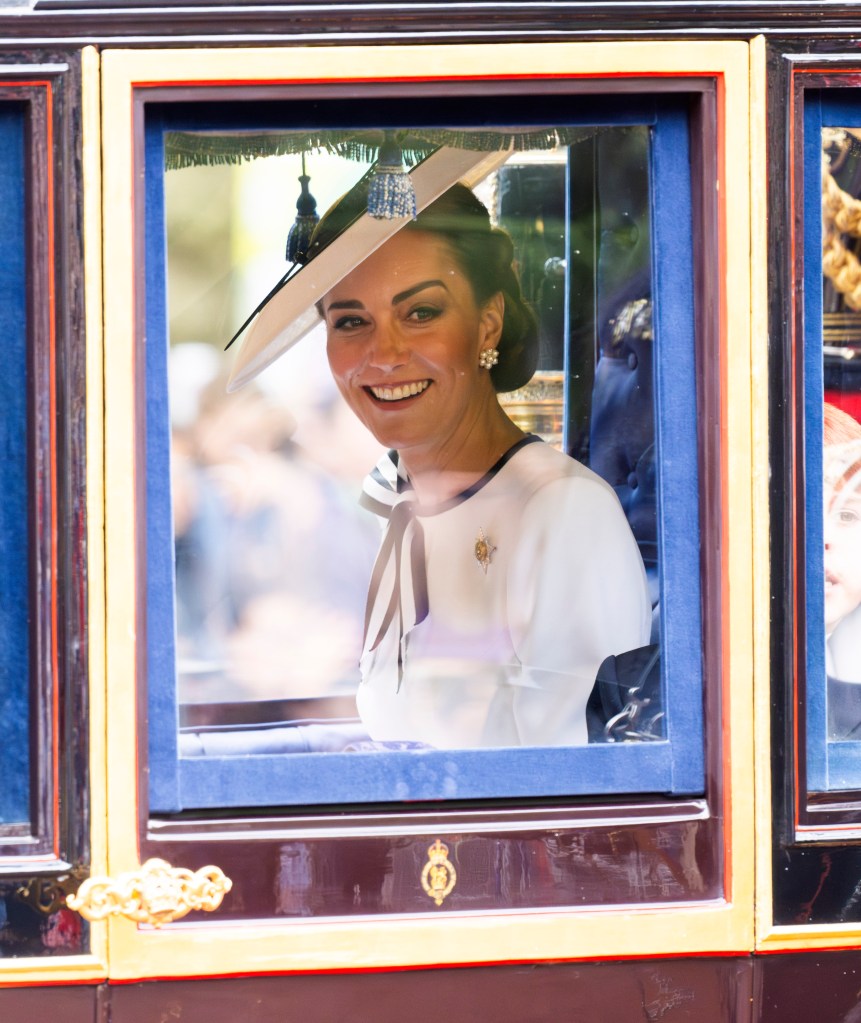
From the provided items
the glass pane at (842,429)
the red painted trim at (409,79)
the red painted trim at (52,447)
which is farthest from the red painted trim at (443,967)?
the red painted trim at (409,79)

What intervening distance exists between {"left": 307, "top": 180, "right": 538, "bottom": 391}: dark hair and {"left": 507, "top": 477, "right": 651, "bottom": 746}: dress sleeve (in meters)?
0.20

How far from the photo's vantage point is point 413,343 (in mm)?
1749

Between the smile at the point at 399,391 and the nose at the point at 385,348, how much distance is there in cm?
3

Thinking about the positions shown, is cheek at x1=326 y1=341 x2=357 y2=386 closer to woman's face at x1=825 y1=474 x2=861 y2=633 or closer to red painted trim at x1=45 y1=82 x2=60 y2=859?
red painted trim at x1=45 y1=82 x2=60 y2=859

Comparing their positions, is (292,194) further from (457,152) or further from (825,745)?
(825,745)

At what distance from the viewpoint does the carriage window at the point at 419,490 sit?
4.96 ft

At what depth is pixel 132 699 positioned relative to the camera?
56.7 inches

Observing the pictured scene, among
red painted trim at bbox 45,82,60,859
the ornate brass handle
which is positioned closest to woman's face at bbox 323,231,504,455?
red painted trim at bbox 45,82,60,859

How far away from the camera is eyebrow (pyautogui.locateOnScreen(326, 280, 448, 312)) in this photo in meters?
1.72

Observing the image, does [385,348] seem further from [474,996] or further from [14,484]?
[474,996]

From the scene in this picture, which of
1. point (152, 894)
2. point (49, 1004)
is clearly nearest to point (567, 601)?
point (152, 894)

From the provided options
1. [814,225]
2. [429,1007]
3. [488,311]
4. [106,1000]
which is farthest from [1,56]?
[429,1007]

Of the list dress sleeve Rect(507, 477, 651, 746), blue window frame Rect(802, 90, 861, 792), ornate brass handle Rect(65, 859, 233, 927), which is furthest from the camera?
dress sleeve Rect(507, 477, 651, 746)

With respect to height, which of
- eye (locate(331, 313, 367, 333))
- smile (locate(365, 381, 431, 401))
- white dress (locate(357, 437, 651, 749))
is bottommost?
white dress (locate(357, 437, 651, 749))
